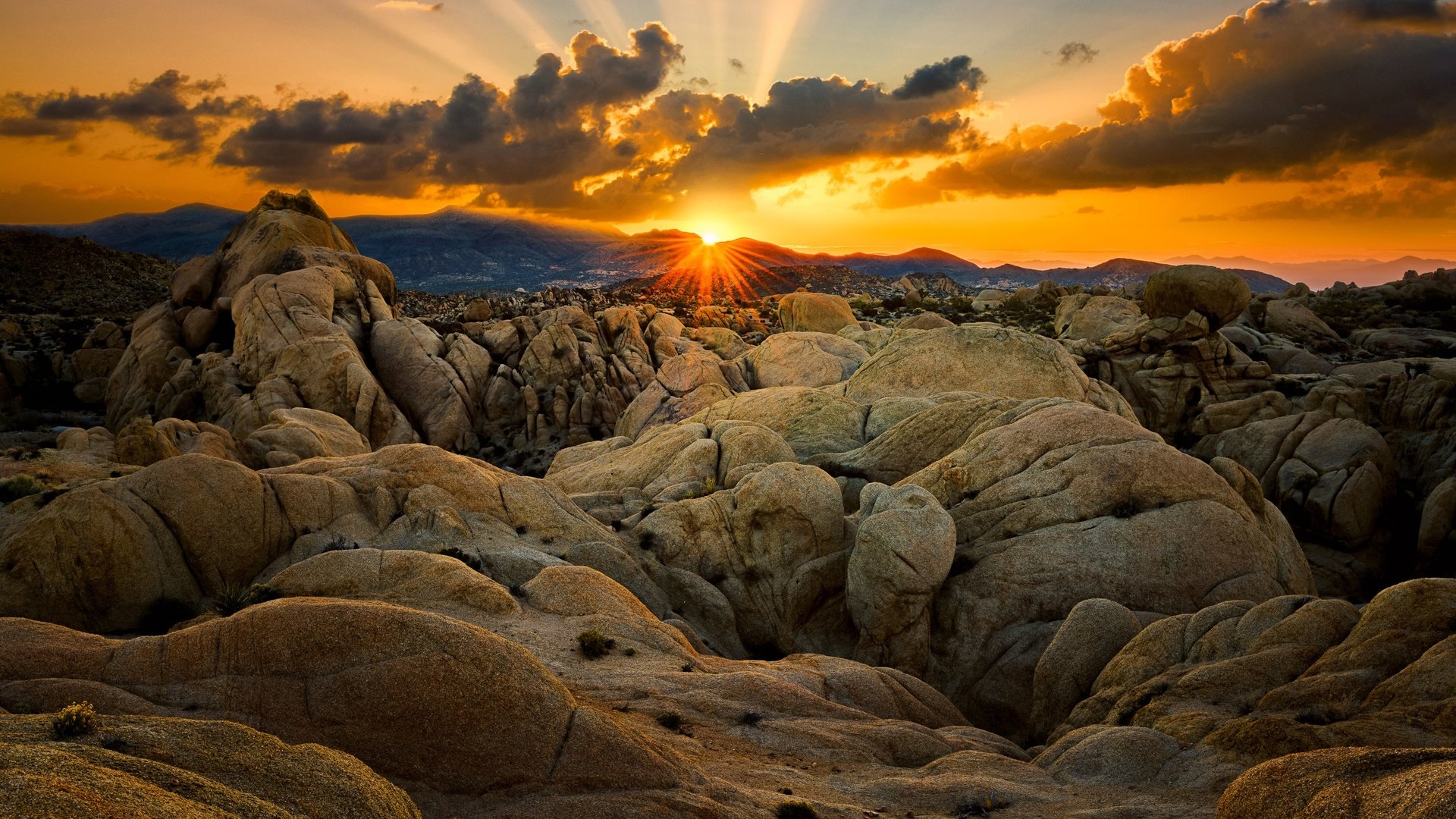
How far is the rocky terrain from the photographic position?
626 inches

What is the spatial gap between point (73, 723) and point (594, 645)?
14320 mm

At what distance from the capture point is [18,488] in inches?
1252

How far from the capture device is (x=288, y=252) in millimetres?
83750

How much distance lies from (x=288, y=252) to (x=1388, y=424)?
329 feet

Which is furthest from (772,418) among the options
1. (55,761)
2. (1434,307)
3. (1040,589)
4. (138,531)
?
(1434,307)

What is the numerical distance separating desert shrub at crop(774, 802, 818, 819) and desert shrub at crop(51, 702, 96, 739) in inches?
484

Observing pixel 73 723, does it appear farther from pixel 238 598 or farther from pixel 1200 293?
pixel 1200 293

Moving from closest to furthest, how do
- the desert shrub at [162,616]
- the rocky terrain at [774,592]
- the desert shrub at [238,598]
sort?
the rocky terrain at [774,592] → the desert shrub at [238,598] → the desert shrub at [162,616]

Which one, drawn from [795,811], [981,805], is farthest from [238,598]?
[981,805]

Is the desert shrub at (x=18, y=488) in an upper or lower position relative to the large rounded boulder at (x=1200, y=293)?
lower

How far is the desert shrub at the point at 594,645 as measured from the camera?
24.4 meters

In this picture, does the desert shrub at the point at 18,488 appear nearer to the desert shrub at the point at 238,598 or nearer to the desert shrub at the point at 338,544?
the desert shrub at the point at 238,598

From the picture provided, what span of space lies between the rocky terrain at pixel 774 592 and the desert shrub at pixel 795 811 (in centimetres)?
11

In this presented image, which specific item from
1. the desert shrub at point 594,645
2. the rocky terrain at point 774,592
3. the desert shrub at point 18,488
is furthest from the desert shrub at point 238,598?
the desert shrub at point 18,488
